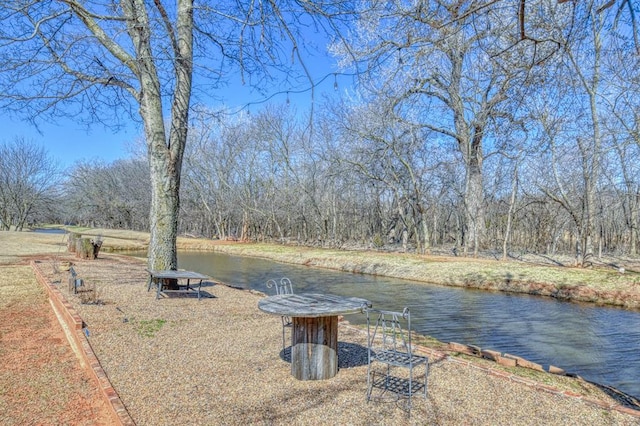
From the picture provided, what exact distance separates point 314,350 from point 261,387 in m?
0.59

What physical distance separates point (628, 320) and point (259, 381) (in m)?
8.32

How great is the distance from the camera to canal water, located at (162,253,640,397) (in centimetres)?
577

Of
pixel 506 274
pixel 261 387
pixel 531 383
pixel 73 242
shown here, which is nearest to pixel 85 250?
pixel 73 242

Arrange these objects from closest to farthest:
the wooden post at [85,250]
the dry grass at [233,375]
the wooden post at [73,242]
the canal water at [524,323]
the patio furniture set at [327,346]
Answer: the dry grass at [233,375]
the patio furniture set at [327,346]
the canal water at [524,323]
the wooden post at [85,250]
the wooden post at [73,242]

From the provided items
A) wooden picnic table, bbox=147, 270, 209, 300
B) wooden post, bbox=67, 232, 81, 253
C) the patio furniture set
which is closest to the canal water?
the patio furniture set

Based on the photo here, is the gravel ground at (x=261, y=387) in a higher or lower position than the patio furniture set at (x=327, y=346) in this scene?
lower

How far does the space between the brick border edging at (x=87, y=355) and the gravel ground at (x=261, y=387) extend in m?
0.08

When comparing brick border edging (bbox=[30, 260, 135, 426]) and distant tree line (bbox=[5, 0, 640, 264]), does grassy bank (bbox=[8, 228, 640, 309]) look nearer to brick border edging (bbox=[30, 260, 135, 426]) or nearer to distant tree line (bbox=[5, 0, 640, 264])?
distant tree line (bbox=[5, 0, 640, 264])

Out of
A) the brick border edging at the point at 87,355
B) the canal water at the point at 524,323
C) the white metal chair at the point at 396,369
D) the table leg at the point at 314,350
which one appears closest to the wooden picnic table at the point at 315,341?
the table leg at the point at 314,350

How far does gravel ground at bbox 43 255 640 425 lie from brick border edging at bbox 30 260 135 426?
84mm

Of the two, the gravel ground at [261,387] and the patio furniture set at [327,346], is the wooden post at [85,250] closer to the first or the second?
the gravel ground at [261,387]

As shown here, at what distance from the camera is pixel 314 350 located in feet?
12.8

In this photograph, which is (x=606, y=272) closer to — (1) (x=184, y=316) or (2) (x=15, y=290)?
(1) (x=184, y=316)

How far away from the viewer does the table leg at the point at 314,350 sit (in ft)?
12.8
